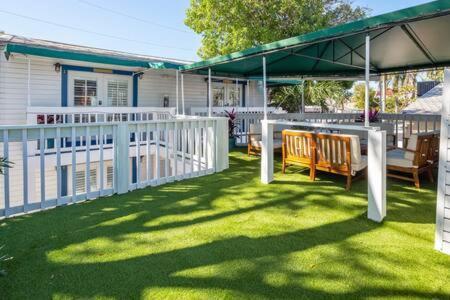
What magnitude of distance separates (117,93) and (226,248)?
368 inches

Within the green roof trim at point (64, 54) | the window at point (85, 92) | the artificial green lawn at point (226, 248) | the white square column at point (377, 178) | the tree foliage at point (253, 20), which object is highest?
the tree foliage at point (253, 20)

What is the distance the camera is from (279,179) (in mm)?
5746

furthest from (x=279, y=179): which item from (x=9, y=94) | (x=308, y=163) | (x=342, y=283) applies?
(x=9, y=94)

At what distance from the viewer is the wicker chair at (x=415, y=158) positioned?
5039 millimetres

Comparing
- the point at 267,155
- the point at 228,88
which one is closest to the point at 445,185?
the point at 267,155

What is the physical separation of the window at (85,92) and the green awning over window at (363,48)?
11.3ft

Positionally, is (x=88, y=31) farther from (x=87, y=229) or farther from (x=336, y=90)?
(x=87, y=229)

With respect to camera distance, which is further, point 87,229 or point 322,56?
point 322,56

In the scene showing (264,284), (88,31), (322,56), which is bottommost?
(264,284)

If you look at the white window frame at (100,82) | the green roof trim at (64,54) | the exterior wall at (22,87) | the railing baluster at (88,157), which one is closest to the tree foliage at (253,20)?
the white window frame at (100,82)

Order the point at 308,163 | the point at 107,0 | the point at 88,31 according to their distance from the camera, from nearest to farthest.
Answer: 1. the point at 308,163
2. the point at 107,0
3. the point at 88,31

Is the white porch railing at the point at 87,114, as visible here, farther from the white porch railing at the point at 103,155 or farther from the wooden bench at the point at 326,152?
the wooden bench at the point at 326,152

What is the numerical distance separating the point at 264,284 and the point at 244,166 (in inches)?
184

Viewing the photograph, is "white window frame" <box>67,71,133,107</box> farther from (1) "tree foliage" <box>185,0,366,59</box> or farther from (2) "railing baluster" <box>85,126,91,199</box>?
(1) "tree foliage" <box>185,0,366,59</box>
